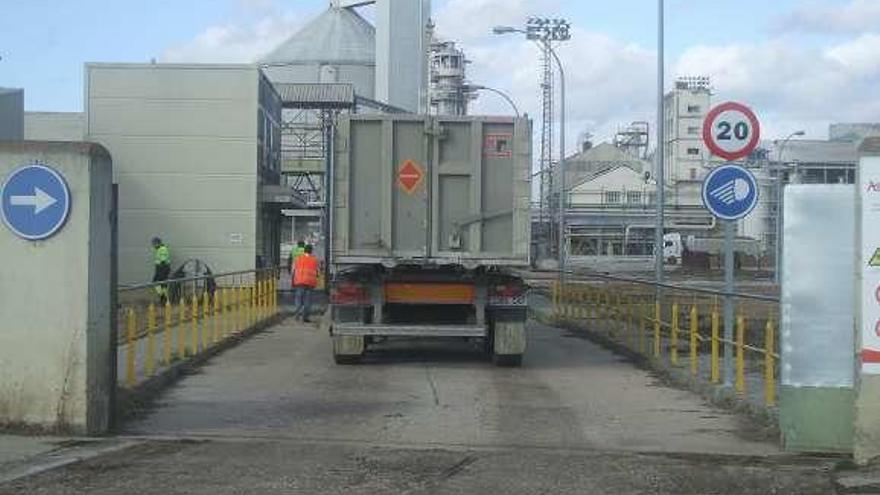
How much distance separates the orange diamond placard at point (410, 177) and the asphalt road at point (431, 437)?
2614mm

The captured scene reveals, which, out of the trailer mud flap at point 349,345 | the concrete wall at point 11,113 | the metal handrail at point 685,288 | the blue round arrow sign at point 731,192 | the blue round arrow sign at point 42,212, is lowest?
the trailer mud flap at point 349,345

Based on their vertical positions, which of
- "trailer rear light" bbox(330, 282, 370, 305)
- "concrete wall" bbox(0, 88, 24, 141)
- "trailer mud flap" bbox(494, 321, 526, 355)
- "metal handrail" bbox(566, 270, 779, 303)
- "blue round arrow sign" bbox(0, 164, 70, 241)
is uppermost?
"concrete wall" bbox(0, 88, 24, 141)

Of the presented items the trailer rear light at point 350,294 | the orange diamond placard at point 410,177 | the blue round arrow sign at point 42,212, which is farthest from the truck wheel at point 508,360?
the blue round arrow sign at point 42,212

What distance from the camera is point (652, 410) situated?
1192 centimetres

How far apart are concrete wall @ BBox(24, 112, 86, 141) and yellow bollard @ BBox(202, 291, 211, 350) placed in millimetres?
25648

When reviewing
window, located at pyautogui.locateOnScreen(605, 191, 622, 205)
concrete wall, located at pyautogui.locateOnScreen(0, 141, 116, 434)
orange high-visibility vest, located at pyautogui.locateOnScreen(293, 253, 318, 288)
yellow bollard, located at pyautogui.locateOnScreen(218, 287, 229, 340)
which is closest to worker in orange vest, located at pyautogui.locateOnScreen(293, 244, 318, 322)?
orange high-visibility vest, located at pyautogui.locateOnScreen(293, 253, 318, 288)

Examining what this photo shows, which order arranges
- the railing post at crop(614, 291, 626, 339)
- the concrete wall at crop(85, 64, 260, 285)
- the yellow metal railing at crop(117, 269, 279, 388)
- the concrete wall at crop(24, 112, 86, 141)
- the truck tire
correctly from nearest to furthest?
the yellow metal railing at crop(117, 269, 279, 388) < the truck tire < the railing post at crop(614, 291, 626, 339) < the concrete wall at crop(85, 64, 260, 285) < the concrete wall at crop(24, 112, 86, 141)

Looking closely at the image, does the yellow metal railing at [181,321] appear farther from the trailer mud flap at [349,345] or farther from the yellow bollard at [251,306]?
the trailer mud flap at [349,345]

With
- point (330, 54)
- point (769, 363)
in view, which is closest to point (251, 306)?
point (769, 363)

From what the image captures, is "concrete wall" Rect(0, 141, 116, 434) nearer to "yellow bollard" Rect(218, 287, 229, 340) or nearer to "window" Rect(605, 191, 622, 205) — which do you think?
"yellow bollard" Rect(218, 287, 229, 340)

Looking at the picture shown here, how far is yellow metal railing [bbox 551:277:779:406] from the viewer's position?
12117mm

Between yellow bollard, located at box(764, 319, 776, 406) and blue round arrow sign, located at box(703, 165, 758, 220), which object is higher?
blue round arrow sign, located at box(703, 165, 758, 220)

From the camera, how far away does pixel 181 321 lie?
15742mm

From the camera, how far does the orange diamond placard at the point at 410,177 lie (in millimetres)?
15328
